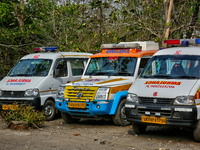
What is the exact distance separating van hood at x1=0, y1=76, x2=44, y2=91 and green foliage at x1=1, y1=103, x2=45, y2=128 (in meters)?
0.79

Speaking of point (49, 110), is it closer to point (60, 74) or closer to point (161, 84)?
point (60, 74)

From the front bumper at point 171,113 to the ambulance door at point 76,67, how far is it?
4276 millimetres

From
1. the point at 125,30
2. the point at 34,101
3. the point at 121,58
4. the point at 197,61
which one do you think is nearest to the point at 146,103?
the point at 197,61

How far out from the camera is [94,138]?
24.6 ft

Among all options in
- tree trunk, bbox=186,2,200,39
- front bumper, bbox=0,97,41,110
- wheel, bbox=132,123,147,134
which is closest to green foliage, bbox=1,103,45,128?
front bumper, bbox=0,97,41,110

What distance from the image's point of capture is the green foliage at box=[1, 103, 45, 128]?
8.45 m

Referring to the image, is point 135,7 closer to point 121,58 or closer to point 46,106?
point 121,58

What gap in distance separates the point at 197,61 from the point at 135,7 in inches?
299

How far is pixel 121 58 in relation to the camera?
967cm

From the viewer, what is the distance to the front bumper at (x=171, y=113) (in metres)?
6.48

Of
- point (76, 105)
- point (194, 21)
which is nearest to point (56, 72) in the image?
point (76, 105)

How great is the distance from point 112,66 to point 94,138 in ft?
9.20

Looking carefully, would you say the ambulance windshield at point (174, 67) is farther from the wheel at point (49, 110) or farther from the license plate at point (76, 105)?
the wheel at point (49, 110)

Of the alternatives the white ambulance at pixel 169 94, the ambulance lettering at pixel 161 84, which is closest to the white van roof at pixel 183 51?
the white ambulance at pixel 169 94
